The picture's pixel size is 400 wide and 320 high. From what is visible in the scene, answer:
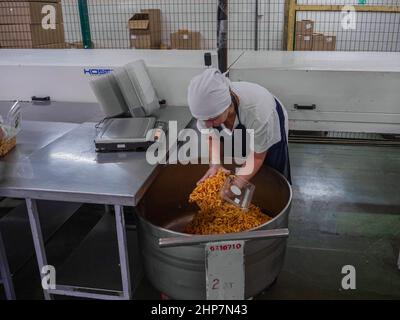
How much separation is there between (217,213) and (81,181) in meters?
0.54

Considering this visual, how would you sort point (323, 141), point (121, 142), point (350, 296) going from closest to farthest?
point (121, 142)
point (350, 296)
point (323, 141)

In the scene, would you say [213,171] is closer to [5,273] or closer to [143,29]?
[5,273]

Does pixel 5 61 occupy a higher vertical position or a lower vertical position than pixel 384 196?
higher

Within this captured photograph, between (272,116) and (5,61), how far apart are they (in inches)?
66.1

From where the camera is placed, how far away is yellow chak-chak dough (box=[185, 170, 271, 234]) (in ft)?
4.90

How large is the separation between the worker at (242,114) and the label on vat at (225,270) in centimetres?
43

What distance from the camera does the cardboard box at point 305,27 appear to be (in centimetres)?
484

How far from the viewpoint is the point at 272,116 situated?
60.2 inches

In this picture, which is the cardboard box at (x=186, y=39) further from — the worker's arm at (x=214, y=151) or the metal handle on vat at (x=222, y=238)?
the metal handle on vat at (x=222, y=238)

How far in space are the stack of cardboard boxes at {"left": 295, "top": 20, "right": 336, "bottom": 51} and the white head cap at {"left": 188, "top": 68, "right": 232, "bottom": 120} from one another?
3.86 metres

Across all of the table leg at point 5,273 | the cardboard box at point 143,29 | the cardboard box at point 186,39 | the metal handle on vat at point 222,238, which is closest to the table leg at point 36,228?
the table leg at point 5,273

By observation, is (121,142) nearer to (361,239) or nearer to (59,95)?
(59,95)

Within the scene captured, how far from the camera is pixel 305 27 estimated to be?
4859mm
